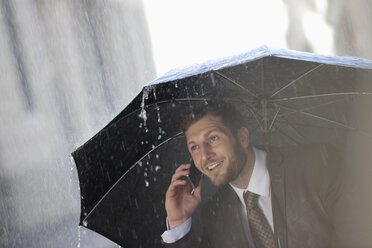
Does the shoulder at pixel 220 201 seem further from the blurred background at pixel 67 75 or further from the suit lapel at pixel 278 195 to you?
the blurred background at pixel 67 75

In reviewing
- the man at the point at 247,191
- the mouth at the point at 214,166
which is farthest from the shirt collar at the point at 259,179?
the mouth at the point at 214,166

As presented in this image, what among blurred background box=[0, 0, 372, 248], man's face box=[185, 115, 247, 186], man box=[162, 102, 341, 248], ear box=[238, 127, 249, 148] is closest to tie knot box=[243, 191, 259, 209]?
man box=[162, 102, 341, 248]

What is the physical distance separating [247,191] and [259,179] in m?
0.07

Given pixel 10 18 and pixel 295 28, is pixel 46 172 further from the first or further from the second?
pixel 295 28

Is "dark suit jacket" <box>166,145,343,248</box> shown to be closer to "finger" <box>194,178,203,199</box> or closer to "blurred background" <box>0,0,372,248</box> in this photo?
"finger" <box>194,178,203,199</box>

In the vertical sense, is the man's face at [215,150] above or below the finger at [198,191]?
above

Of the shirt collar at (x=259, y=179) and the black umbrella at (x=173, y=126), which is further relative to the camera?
the shirt collar at (x=259, y=179)

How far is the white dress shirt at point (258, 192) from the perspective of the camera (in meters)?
2.21

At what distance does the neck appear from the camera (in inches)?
89.4

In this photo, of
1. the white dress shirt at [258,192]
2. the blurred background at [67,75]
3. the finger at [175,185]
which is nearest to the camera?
the white dress shirt at [258,192]

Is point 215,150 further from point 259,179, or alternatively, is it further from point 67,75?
point 67,75

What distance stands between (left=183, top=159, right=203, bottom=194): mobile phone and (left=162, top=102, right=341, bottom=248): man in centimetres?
2

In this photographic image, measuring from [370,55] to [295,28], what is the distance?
1.64m

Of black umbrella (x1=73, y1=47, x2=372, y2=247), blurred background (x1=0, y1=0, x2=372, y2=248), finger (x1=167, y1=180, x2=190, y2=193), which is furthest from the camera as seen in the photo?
blurred background (x1=0, y1=0, x2=372, y2=248)
